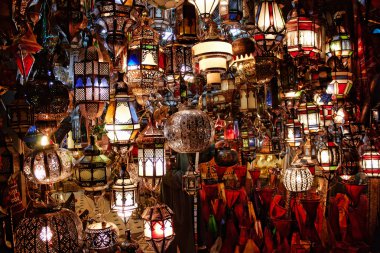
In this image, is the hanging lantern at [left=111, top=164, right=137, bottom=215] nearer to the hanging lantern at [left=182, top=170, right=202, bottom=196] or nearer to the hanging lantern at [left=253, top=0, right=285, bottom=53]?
the hanging lantern at [left=182, top=170, right=202, bottom=196]

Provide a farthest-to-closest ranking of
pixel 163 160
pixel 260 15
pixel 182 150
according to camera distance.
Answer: pixel 163 160
pixel 182 150
pixel 260 15

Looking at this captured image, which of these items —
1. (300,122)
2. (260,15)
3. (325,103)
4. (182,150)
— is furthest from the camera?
(325,103)

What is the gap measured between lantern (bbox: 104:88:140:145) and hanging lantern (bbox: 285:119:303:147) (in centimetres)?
262

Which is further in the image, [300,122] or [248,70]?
[300,122]

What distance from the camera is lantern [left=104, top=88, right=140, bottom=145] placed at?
7.86 feet

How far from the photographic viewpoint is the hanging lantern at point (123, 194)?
3.15 meters

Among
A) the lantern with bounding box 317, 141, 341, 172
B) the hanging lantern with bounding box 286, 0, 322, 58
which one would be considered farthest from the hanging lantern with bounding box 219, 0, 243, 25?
the lantern with bounding box 317, 141, 341, 172

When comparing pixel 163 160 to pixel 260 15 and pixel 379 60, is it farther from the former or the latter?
pixel 379 60

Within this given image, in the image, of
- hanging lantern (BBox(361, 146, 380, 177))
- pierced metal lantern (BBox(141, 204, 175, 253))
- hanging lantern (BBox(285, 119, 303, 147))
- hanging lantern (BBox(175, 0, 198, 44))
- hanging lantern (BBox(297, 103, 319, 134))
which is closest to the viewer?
hanging lantern (BBox(175, 0, 198, 44))

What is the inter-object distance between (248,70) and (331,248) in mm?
4977

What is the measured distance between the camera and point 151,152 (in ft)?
9.61

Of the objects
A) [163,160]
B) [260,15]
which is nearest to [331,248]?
[163,160]

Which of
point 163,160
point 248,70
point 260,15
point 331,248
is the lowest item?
point 331,248

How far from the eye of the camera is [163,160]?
298 cm
